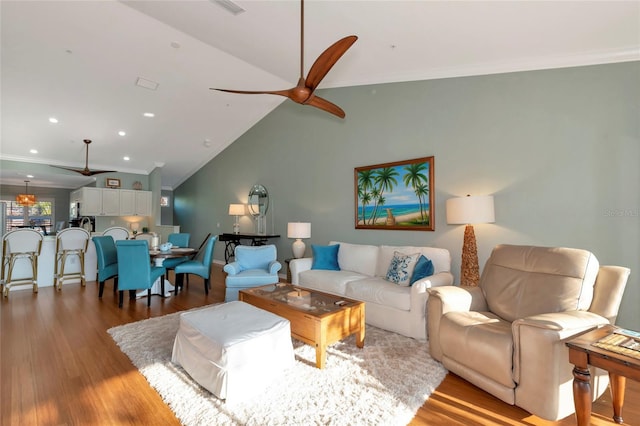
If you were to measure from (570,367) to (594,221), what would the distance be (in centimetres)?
200

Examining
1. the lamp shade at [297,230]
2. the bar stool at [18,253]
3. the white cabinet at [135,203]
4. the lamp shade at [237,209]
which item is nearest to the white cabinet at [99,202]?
the white cabinet at [135,203]

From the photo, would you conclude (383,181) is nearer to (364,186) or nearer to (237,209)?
(364,186)

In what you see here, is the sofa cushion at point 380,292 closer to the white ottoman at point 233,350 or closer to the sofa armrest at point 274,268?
the sofa armrest at point 274,268

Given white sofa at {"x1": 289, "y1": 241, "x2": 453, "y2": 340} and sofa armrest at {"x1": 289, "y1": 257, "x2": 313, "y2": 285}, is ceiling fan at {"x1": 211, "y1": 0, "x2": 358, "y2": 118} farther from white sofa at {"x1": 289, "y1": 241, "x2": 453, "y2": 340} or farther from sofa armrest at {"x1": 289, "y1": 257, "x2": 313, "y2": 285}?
sofa armrest at {"x1": 289, "y1": 257, "x2": 313, "y2": 285}

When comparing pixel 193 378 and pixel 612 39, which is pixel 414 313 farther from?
pixel 612 39

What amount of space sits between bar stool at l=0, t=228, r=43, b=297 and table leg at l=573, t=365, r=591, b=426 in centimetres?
695

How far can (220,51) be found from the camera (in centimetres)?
437

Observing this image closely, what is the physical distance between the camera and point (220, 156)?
8016 millimetres

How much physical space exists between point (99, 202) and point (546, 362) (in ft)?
29.9

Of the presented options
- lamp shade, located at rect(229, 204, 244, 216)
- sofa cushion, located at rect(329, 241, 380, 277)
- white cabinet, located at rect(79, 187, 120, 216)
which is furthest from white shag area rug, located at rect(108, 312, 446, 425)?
white cabinet, located at rect(79, 187, 120, 216)

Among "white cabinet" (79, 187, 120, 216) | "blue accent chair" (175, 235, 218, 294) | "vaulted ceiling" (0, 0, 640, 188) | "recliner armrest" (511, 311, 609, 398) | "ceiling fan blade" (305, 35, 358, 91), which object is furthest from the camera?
"white cabinet" (79, 187, 120, 216)

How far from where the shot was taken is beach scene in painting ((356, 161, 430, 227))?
4.15 m

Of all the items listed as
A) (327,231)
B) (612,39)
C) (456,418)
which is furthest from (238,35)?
(456,418)

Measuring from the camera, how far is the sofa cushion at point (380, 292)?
10.4ft
